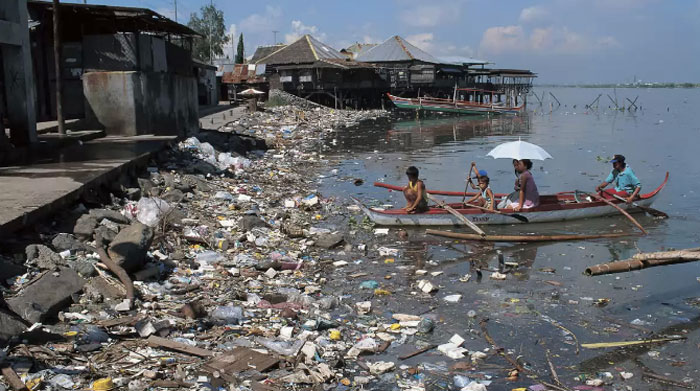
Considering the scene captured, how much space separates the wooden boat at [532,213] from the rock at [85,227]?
4.61m

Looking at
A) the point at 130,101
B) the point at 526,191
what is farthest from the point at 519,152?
the point at 130,101

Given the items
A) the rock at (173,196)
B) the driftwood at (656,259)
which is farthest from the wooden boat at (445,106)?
the driftwood at (656,259)

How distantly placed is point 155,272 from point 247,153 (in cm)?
1147

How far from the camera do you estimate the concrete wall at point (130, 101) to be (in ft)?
44.2

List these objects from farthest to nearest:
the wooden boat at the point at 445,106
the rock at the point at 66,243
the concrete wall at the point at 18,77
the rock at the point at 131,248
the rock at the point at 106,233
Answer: the wooden boat at the point at 445,106 < the concrete wall at the point at 18,77 < the rock at the point at 106,233 < the rock at the point at 66,243 < the rock at the point at 131,248

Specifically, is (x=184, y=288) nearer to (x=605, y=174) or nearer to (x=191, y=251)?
(x=191, y=251)

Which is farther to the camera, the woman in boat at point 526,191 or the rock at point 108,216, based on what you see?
the woman in boat at point 526,191

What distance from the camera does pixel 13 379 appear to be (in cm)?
368

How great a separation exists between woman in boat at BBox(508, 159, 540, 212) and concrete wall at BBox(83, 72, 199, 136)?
8962mm

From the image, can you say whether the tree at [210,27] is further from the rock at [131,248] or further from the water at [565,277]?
the rock at [131,248]

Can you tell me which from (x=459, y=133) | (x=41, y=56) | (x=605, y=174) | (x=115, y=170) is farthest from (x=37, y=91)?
(x=459, y=133)

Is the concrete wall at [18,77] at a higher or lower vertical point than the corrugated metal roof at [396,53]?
lower

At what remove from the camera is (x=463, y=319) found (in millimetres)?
6074

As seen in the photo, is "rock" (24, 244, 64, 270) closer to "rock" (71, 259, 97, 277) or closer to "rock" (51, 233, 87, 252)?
"rock" (71, 259, 97, 277)
